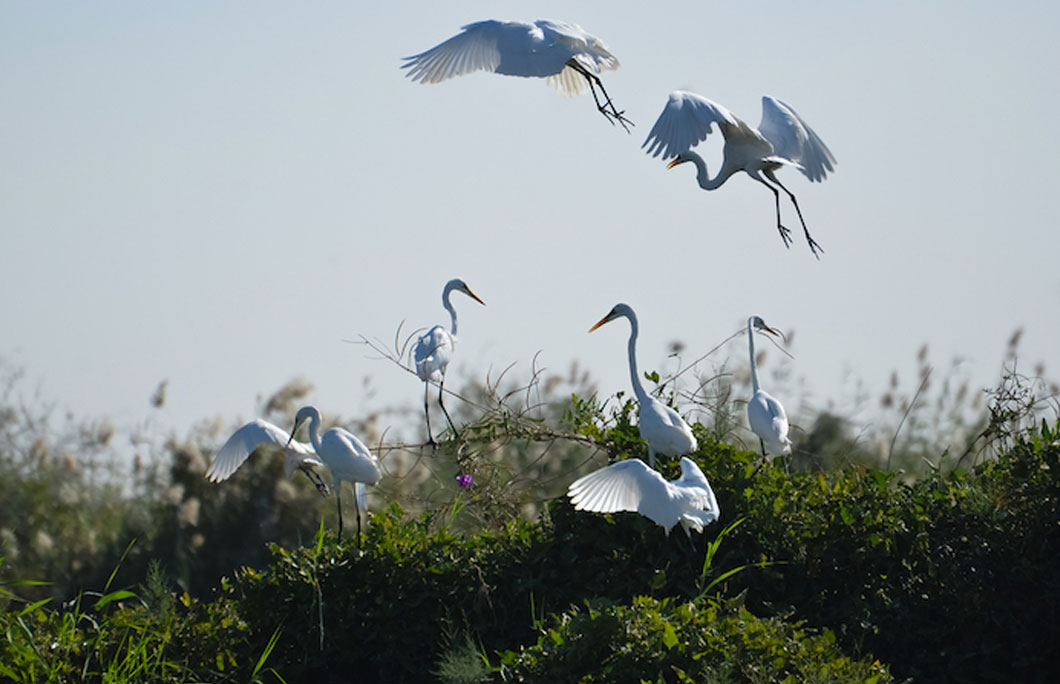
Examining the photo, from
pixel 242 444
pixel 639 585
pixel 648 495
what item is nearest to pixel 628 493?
pixel 648 495

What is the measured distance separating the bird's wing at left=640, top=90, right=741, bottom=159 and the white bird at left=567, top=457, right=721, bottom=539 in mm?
1548

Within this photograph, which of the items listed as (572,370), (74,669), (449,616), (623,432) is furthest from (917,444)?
(74,669)

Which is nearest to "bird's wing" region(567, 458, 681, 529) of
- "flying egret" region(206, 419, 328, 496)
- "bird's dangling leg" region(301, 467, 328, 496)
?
"flying egret" region(206, 419, 328, 496)

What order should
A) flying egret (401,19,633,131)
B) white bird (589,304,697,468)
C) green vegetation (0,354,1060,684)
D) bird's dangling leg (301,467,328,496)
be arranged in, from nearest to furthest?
green vegetation (0,354,1060,684)
white bird (589,304,697,468)
flying egret (401,19,633,131)
bird's dangling leg (301,467,328,496)

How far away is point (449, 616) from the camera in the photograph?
5.44 meters

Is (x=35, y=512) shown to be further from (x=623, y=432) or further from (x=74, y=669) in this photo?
(x=623, y=432)

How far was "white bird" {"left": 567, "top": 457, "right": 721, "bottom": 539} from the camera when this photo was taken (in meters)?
4.78

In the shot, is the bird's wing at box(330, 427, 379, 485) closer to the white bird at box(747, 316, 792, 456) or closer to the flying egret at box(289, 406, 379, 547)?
the flying egret at box(289, 406, 379, 547)

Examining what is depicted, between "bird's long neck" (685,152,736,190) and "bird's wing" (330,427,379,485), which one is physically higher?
"bird's long neck" (685,152,736,190)

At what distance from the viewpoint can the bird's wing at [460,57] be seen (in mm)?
6398

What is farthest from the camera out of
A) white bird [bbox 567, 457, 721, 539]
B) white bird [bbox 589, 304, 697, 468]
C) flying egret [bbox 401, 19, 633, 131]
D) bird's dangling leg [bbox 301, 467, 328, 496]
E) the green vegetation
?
bird's dangling leg [bbox 301, 467, 328, 496]

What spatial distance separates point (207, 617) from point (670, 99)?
125 inches

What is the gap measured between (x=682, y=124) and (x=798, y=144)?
1.05m

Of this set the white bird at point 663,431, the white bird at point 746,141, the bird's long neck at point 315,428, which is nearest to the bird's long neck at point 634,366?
the white bird at point 663,431
